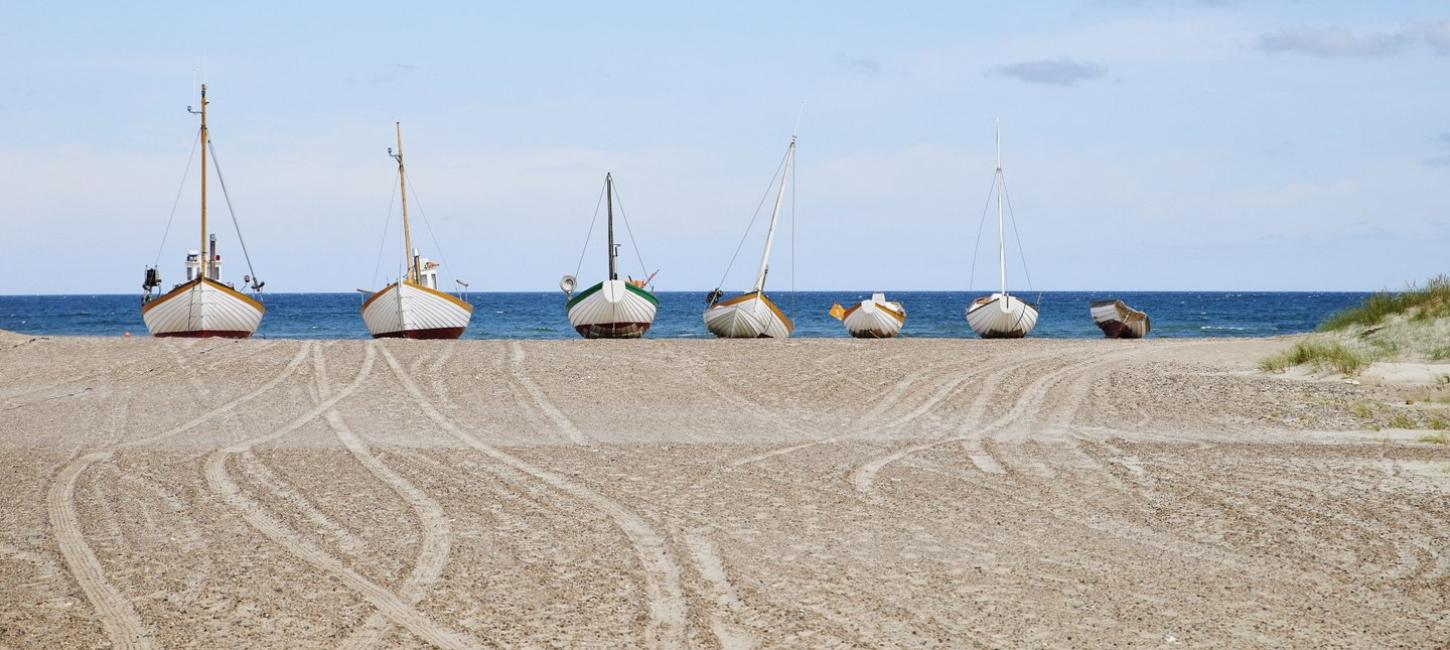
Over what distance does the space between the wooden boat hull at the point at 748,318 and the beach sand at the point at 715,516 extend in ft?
54.1

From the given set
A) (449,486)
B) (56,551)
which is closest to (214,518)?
(56,551)

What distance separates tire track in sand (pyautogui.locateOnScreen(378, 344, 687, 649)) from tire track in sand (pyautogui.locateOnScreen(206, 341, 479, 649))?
0.93 metres

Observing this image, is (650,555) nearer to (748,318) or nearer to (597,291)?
(597,291)

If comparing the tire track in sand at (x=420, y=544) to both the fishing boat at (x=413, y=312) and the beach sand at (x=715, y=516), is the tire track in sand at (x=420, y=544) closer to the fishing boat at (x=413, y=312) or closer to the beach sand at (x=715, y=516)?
the beach sand at (x=715, y=516)

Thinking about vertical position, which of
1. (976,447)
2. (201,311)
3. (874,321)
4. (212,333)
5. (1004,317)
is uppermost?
(201,311)

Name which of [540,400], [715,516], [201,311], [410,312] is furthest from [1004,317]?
[715,516]

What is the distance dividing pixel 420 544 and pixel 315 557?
689mm

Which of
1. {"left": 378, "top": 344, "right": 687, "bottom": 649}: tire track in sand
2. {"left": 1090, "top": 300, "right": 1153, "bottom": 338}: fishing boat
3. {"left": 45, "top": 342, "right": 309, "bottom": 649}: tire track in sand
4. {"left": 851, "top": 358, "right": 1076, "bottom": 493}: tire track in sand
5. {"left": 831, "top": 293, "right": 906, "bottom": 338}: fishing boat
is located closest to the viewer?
{"left": 45, "top": 342, "right": 309, "bottom": 649}: tire track in sand

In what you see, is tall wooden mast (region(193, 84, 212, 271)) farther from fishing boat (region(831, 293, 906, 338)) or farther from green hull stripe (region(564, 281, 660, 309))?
fishing boat (region(831, 293, 906, 338))

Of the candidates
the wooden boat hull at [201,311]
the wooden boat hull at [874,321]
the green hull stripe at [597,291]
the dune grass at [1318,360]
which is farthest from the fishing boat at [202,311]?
the dune grass at [1318,360]

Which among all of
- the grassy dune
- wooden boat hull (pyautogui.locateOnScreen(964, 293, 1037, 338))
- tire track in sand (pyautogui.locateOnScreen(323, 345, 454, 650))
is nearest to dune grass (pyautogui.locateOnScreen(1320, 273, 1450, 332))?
the grassy dune

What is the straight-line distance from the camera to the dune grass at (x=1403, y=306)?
2447 cm

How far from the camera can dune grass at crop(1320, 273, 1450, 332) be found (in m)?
24.5

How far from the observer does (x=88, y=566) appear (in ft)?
25.6
